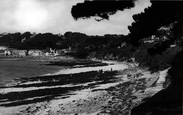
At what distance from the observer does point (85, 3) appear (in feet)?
33.0

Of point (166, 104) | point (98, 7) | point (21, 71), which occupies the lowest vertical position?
point (21, 71)

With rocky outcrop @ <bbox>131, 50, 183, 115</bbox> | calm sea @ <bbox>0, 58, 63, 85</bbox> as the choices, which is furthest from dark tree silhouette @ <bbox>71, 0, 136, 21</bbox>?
calm sea @ <bbox>0, 58, 63, 85</bbox>

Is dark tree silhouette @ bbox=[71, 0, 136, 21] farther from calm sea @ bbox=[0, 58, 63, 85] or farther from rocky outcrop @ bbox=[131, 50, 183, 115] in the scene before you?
calm sea @ bbox=[0, 58, 63, 85]

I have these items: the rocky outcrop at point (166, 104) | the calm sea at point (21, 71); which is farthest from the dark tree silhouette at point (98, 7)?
the calm sea at point (21, 71)

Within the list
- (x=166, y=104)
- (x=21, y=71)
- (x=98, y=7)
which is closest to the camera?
(x=166, y=104)

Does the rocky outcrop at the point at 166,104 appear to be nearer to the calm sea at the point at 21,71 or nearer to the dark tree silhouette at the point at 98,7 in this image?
the dark tree silhouette at the point at 98,7

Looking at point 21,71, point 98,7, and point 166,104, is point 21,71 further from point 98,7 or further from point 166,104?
point 166,104

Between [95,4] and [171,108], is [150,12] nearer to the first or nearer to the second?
[95,4]

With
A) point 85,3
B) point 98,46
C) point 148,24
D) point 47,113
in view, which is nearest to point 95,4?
point 85,3

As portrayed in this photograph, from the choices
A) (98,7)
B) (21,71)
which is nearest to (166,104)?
(98,7)

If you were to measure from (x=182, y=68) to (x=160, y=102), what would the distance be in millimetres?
1976

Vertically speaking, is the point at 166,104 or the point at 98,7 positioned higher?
the point at 98,7

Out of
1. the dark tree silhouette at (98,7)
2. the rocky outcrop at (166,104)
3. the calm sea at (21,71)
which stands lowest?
the calm sea at (21,71)

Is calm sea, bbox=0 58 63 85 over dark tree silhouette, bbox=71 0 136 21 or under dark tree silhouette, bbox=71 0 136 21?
under
